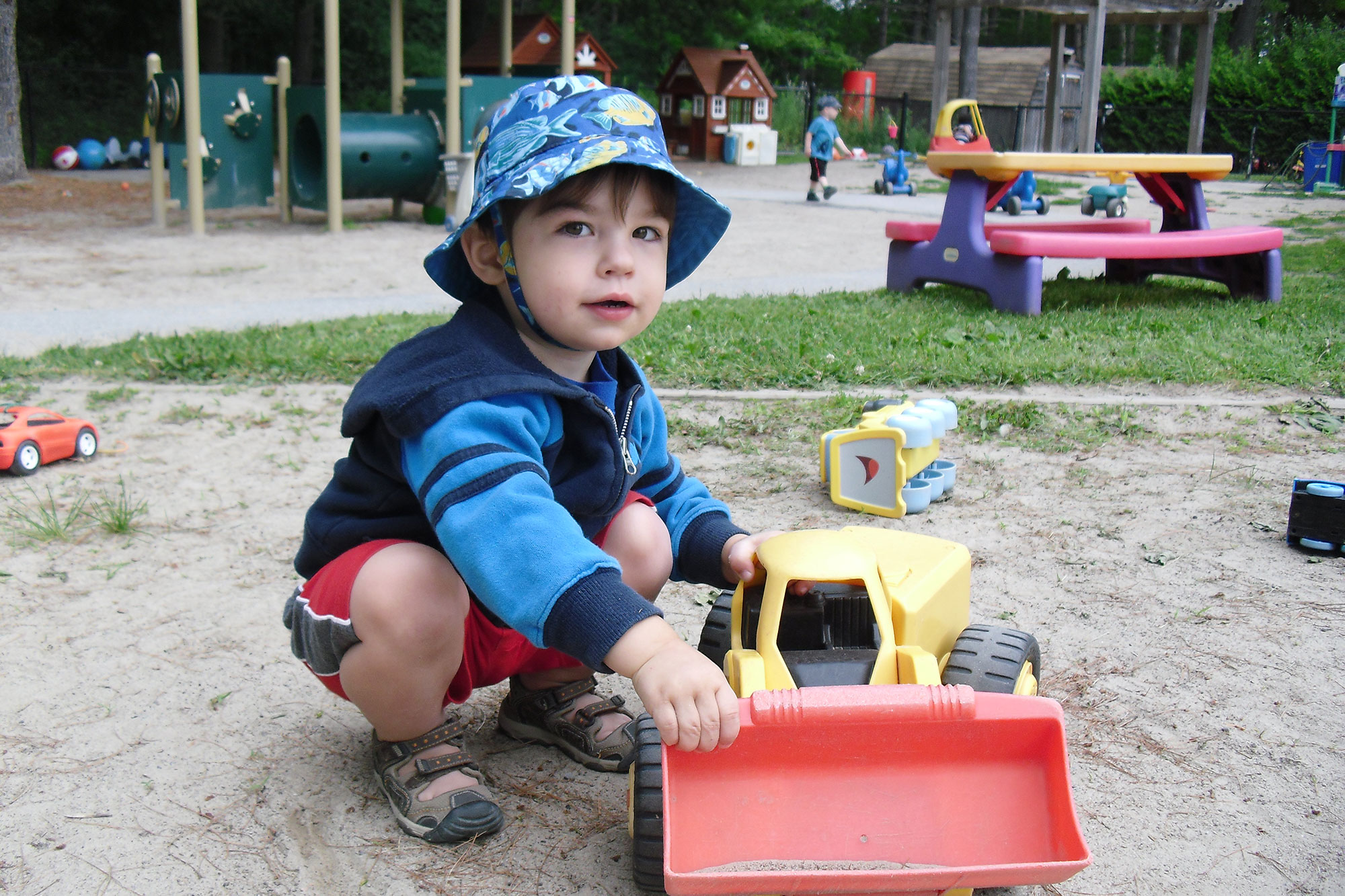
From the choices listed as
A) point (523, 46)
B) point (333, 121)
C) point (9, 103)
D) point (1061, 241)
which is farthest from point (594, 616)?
point (9, 103)

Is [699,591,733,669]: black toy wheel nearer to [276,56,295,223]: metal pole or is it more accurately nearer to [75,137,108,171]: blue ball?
[276,56,295,223]: metal pole

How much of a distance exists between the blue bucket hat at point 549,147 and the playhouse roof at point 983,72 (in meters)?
26.1

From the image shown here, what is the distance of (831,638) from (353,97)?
2256cm

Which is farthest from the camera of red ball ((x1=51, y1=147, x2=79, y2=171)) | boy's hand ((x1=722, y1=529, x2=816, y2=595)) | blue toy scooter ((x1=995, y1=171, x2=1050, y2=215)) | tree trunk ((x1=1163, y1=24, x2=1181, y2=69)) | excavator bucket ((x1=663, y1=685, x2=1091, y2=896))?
tree trunk ((x1=1163, y1=24, x2=1181, y2=69))

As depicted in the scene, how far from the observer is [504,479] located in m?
1.43

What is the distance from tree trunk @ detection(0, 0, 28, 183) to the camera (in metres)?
12.1

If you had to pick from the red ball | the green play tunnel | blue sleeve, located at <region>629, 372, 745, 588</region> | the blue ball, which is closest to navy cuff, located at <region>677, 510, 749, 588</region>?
blue sleeve, located at <region>629, 372, 745, 588</region>

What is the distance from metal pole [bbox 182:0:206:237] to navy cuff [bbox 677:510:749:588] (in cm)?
821

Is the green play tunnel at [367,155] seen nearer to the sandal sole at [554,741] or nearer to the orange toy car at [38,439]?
the orange toy car at [38,439]

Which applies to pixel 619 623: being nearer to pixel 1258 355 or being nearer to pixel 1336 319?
pixel 1258 355

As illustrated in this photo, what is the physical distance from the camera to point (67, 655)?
2.12 m

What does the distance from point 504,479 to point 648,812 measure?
0.45 m

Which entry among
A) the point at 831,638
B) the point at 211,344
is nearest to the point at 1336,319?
the point at 831,638

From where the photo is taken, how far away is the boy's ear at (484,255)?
163 cm
